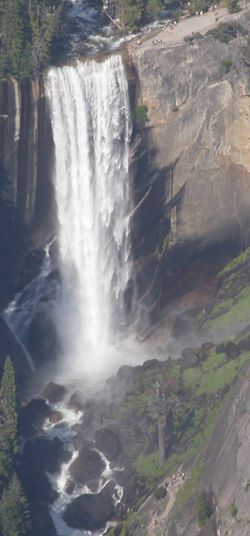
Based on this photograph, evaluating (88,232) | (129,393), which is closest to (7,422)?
(129,393)

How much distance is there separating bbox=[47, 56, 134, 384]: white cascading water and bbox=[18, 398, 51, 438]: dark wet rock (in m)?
8.09

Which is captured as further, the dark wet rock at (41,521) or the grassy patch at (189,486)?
the dark wet rock at (41,521)

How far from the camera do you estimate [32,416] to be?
10181 cm

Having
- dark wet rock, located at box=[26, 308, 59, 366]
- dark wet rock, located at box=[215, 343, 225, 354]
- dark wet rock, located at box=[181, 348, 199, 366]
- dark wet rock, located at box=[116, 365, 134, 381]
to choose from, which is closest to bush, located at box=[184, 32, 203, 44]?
dark wet rock, located at box=[26, 308, 59, 366]

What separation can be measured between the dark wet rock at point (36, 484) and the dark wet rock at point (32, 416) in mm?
4378

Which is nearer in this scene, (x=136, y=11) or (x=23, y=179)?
(x=23, y=179)

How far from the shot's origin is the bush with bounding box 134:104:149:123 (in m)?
112

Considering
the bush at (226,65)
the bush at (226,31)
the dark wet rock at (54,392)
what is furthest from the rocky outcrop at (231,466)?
the bush at (226,31)

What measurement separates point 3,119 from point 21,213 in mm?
8048

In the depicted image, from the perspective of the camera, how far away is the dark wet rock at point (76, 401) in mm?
103250

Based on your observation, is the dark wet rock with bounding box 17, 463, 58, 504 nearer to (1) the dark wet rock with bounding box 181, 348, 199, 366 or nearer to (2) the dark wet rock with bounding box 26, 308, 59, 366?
(1) the dark wet rock with bounding box 181, 348, 199, 366

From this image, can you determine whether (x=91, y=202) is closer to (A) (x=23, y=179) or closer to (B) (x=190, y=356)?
(A) (x=23, y=179)

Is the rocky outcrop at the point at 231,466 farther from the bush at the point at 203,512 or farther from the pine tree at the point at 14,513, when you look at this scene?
the pine tree at the point at 14,513

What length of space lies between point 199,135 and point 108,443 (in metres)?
28.8
